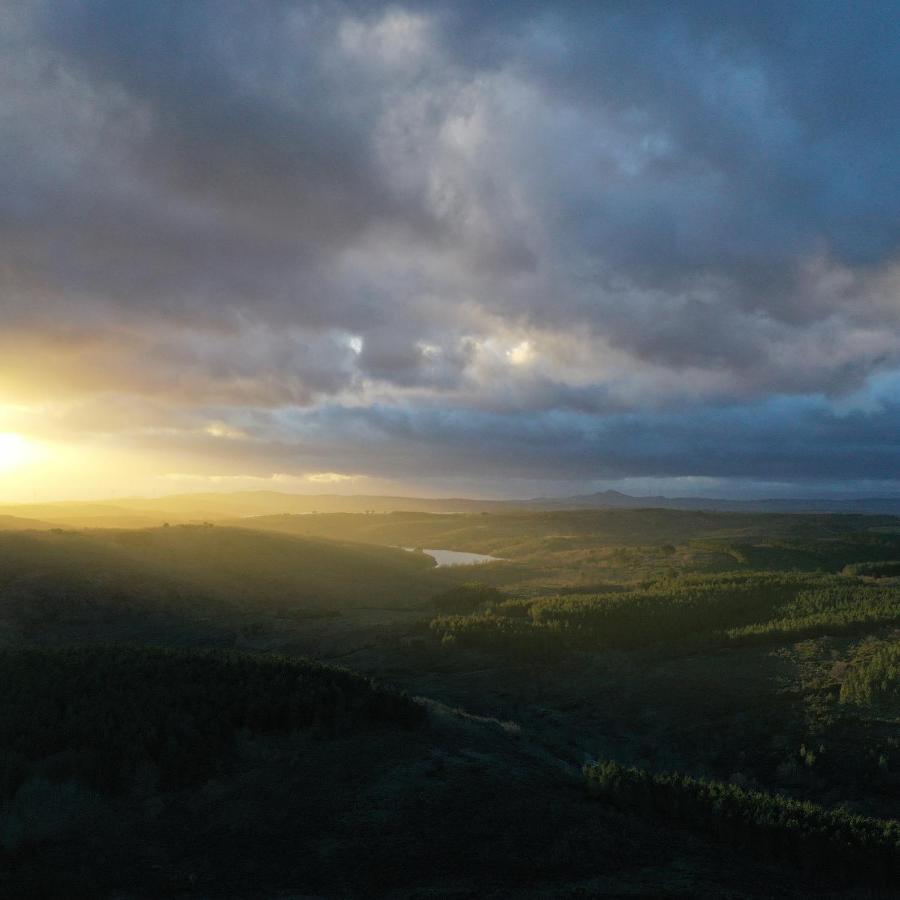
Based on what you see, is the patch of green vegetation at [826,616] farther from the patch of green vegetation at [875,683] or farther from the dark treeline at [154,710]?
the dark treeline at [154,710]

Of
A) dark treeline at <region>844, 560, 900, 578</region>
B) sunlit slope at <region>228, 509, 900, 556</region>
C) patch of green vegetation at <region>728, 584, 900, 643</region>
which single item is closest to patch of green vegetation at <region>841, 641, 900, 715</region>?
patch of green vegetation at <region>728, 584, 900, 643</region>

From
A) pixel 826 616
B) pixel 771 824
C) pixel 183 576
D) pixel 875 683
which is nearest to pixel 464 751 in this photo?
pixel 771 824

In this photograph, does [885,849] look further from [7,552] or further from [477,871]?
[7,552]

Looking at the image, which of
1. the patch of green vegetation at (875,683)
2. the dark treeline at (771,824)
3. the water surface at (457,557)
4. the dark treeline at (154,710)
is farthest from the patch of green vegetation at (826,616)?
the water surface at (457,557)

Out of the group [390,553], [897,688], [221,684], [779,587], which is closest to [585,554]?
[390,553]

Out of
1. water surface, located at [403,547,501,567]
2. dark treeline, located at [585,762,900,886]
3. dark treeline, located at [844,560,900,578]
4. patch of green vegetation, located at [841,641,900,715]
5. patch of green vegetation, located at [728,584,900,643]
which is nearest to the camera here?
dark treeline, located at [585,762,900,886]

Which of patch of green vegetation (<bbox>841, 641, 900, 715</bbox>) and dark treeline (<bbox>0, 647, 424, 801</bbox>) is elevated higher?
dark treeline (<bbox>0, 647, 424, 801</bbox>)

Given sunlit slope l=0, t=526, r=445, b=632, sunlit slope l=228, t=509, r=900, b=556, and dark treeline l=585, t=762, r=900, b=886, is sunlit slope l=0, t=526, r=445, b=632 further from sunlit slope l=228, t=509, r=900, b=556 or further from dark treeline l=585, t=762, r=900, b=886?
sunlit slope l=228, t=509, r=900, b=556
